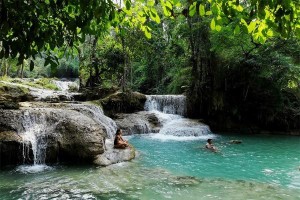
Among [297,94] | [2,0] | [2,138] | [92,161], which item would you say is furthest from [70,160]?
[297,94]

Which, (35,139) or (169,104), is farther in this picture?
(169,104)

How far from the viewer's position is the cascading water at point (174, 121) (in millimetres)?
17031

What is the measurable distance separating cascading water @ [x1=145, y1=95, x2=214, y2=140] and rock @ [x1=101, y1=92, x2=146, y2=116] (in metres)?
0.68

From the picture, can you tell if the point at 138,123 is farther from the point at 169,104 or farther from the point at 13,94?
the point at 13,94

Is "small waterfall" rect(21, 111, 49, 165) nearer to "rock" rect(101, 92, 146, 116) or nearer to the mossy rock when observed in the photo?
the mossy rock

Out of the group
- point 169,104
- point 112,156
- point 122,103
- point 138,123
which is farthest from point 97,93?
point 112,156

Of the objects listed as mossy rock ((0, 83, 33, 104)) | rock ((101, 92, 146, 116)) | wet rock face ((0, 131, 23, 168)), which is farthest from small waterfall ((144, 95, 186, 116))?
wet rock face ((0, 131, 23, 168))

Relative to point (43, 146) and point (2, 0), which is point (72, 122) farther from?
point (2, 0)

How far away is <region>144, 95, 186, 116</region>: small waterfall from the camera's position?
2103 centimetres

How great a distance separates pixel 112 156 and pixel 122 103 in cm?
962

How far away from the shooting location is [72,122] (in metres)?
10.2

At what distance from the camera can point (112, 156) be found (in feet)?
33.0

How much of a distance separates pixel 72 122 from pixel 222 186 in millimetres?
5281

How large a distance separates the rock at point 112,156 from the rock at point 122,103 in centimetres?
768
